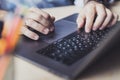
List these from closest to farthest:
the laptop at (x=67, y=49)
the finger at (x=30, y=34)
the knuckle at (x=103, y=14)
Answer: the laptop at (x=67, y=49), the finger at (x=30, y=34), the knuckle at (x=103, y=14)

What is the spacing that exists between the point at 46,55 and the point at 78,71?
9cm

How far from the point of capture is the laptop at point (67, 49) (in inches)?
17.7

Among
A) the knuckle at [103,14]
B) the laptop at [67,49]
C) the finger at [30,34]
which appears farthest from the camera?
the knuckle at [103,14]

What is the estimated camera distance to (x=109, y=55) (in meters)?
0.54

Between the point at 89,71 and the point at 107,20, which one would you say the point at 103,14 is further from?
the point at 89,71

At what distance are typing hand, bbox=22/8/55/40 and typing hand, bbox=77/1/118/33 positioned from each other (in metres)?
0.09

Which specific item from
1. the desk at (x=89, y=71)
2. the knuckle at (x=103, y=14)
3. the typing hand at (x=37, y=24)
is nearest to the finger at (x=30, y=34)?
the typing hand at (x=37, y=24)

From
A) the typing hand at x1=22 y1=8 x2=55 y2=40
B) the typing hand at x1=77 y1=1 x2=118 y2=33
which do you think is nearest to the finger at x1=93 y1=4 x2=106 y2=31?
the typing hand at x1=77 y1=1 x2=118 y2=33

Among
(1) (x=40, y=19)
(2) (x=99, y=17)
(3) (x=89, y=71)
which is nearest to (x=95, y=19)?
(2) (x=99, y=17)

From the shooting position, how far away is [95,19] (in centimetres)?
70

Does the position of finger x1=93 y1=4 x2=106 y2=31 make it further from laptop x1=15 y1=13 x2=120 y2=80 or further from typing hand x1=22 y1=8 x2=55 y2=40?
typing hand x1=22 y1=8 x2=55 y2=40

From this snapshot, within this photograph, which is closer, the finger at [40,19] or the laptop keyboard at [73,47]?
the laptop keyboard at [73,47]

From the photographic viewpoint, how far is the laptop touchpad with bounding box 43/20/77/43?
61 centimetres

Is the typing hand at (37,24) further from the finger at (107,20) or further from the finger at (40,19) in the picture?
the finger at (107,20)
